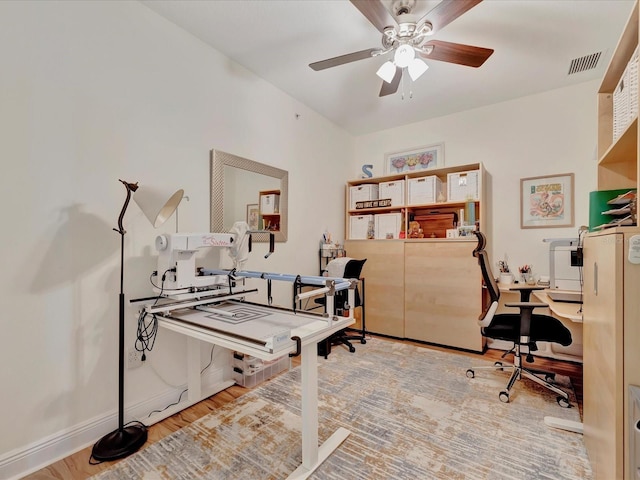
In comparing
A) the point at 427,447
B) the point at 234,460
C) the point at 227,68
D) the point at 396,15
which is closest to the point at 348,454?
the point at 427,447

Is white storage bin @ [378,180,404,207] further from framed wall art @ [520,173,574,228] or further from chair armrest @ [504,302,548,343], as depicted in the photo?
chair armrest @ [504,302,548,343]

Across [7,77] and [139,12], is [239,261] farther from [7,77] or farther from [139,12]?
[139,12]

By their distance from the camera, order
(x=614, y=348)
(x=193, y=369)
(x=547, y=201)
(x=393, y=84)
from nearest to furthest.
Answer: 1. (x=614, y=348)
2. (x=193, y=369)
3. (x=393, y=84)
4. (x=547, y=201)

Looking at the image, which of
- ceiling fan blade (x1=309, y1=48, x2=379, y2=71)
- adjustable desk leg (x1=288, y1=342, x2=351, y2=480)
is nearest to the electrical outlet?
adjustable desk leg (x1=288, y1=342, x2=351, y2=480)

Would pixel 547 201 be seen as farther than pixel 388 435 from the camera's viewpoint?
Yes

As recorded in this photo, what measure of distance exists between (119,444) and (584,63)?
444cm

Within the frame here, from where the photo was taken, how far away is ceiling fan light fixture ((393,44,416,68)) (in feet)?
6.12

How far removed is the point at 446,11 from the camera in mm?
1602

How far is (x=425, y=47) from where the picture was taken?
6.43 feet

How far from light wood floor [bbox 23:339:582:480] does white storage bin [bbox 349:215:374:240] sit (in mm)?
1696

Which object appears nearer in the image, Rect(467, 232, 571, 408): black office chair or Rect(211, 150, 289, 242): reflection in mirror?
Rect(467, 232, 571, 408): black office chair

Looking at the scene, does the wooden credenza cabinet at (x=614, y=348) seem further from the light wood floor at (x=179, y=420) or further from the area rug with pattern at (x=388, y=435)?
the light wood floor at (x=179, y=420)

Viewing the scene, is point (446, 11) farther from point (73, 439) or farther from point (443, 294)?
point (73, 439)

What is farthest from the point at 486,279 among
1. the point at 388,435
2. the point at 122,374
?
the point at 122,374
